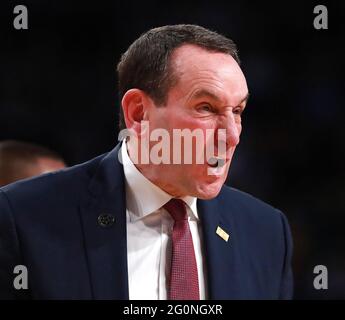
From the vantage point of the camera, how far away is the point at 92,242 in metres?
1.50

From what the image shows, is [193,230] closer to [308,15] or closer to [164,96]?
[164,96]

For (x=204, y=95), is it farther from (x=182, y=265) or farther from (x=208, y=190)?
(x=182, y=265)

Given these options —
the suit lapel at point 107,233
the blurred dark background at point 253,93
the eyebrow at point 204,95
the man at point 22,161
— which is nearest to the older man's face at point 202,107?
the eyebrow at point 204,95

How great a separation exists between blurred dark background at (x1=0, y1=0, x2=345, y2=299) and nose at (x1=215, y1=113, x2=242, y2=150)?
106 centimetres

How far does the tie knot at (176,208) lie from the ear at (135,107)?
0.60 feet

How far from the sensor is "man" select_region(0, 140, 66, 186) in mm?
2252

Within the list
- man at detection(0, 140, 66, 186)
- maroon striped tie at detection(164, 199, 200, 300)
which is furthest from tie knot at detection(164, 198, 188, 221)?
man at detection(0, 140, 66, 186)

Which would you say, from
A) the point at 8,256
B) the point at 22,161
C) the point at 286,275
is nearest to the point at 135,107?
the point at 8,256

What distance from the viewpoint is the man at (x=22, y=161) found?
2.25m

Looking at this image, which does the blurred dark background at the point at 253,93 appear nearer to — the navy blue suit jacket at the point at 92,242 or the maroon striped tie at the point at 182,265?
the navy blue suit jacket at the point at 92,242

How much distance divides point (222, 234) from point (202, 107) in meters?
0.31

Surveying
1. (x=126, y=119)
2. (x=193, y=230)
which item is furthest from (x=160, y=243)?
(x=126, y=119)

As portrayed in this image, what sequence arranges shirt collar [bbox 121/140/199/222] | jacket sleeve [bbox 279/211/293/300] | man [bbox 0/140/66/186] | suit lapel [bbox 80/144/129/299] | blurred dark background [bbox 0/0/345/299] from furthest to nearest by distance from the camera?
blurred dark background [bbox 0/0/345/299] → man [bbox 0/140/66/186] → jacket sleeve [bbox 279/211/293/300] → shirt collar [bbox 121/140/199/222] → suit lapel [bbox 80/144/129/299]

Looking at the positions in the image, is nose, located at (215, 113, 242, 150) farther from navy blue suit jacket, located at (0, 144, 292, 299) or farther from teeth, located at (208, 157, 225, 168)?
navy blue suit jacket, located at (0, 144, 292, 299)
